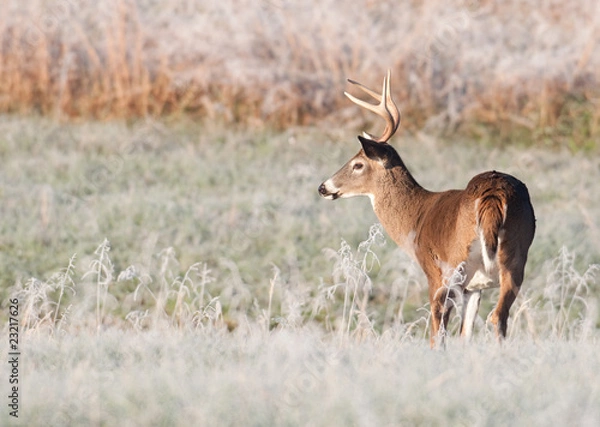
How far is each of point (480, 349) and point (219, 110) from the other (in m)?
9.13

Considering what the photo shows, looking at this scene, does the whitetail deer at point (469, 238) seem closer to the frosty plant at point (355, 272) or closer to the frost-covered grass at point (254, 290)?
the frost-covered grass at point (254, 290)

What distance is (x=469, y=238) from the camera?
212 inches

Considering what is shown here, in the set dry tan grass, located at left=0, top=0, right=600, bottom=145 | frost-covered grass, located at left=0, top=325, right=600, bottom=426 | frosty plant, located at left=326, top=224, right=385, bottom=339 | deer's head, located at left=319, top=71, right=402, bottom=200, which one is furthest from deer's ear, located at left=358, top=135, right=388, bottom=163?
dry tan grass, located at left=0, top=0, right=600, bottom=145

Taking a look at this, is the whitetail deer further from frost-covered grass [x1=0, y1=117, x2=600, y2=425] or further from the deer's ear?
frost-covered grass [x1=0, y1=117, x2=600, y2=425]

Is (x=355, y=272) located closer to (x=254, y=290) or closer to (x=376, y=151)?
(x=376, y=151)

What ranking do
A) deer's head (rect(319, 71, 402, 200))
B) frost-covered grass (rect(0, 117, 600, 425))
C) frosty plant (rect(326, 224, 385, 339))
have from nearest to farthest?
frost-covered grass (rect(0, 117, 600, 425)), frosty plant (rect(326, 224, 385, 339)), deer's head (rect(319, 71, 402, 200))

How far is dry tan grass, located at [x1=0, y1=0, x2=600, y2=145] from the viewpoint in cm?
1370

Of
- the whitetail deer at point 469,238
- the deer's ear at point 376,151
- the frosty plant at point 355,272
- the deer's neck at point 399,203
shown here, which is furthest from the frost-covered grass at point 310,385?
the deer's ear at point 376,151

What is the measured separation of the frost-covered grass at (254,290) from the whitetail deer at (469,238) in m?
0.19

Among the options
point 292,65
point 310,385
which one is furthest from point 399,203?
point 292,65

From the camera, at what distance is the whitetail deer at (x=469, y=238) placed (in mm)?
5266

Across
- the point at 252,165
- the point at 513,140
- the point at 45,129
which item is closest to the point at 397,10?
the point at 513,140

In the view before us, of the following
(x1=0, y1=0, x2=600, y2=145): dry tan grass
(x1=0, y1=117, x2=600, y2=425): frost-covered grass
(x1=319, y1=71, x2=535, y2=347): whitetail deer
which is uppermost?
(x1=0, y1=0, x2=600, y2=145): dry tan grass

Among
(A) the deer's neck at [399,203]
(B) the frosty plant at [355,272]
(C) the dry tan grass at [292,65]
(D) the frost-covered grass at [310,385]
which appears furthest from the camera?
(C) the dry tan grass at [292,65]
